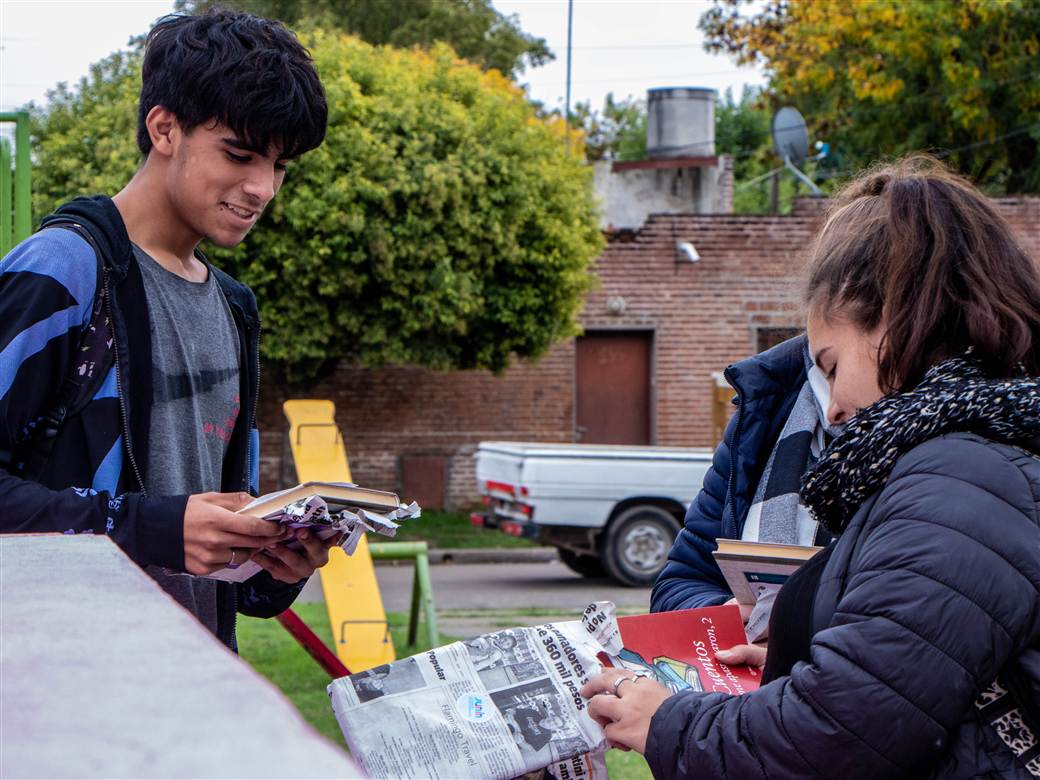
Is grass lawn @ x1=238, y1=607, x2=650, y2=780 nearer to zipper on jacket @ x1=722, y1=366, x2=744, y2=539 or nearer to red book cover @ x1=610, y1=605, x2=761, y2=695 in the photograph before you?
zipper on jacket @ x1=722, y1=366, x2=744, y2=539

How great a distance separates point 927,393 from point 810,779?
518 mm

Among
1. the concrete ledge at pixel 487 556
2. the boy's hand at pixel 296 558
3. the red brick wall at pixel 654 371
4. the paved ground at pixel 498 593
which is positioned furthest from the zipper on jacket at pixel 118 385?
the red brick wall at pixel 654 371

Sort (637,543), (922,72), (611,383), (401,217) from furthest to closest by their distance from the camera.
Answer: (922,72), (611,383), (401,217), (637,543)

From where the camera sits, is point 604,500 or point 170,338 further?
point 604,500

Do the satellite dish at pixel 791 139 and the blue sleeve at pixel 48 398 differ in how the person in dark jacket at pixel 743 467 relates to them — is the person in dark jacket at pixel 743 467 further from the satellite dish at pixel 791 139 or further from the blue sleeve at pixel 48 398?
the satellite dish at pixel 791 139

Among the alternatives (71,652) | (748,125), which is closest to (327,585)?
(71,652)

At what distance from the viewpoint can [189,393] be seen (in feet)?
7.69

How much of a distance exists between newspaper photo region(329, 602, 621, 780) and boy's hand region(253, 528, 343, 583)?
423 millimetres

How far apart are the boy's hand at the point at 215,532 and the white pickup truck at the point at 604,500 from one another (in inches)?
412

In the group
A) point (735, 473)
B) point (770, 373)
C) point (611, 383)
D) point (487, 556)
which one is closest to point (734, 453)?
point (735, 473)

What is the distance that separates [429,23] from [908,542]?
29.0 meters

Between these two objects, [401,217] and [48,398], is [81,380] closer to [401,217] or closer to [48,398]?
[48,398]

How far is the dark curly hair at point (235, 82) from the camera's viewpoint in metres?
2.32

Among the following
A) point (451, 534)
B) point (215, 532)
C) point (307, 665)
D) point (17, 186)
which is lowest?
point (451, 534)
